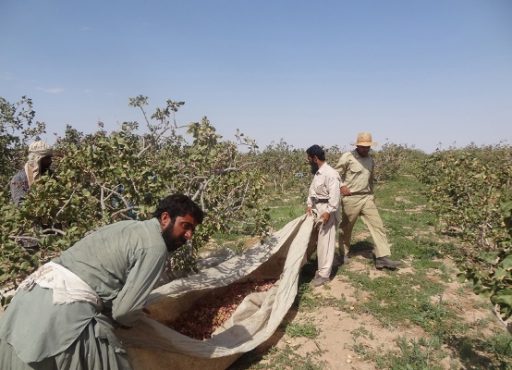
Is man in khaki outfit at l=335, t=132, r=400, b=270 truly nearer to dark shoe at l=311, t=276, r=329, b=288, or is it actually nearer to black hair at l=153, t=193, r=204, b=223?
dark shoe at l=311, t=276, r=329, b=288

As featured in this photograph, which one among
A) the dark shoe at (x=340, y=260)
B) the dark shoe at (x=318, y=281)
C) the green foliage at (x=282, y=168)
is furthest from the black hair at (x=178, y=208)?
the green foliage at (x=282, y=168)

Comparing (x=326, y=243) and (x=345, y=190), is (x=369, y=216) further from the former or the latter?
(x=326, y=243)

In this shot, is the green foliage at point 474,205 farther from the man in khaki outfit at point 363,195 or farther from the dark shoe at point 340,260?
the dark shoe at point 340,260

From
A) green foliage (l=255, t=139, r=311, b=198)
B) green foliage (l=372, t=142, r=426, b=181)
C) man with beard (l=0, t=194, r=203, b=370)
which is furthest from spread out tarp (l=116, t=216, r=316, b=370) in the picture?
green foliage (l=372, t=142, r=426, b=181)

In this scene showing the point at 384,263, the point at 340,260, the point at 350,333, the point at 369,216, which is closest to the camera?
the point at 350,333

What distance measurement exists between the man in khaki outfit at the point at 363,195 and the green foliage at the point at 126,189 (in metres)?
1.84

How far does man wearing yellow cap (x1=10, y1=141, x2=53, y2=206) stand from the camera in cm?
379

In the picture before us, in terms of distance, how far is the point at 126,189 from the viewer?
11.6 ft

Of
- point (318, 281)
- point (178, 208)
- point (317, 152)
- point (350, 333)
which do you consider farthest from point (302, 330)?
point (178, 208)

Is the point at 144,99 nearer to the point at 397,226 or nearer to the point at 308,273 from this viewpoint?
the point at 308,273

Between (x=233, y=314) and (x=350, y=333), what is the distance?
133cm

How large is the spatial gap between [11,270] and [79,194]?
0.84m

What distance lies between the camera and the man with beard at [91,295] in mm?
2047

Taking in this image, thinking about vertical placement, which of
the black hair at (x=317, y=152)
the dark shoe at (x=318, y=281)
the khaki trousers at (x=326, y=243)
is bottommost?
the dark shoe at (x=318, y=281)
